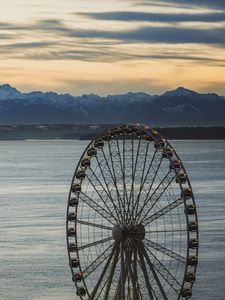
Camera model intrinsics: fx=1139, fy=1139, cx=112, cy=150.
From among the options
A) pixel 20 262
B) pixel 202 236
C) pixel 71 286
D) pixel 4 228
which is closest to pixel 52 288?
pixel 71 286

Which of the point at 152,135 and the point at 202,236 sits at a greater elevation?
the point at 152,135

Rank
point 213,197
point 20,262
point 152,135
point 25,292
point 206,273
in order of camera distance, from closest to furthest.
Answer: point 152,135 < point 25,292 < point 206,273 < point 20,262 < point 213,197

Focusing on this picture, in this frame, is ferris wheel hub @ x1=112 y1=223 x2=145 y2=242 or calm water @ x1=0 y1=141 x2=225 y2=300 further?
calm water @ x1=0 y1=141 x2=225 y2=300

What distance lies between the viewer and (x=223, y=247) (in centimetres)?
9294

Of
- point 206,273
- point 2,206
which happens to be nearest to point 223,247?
point 206,273

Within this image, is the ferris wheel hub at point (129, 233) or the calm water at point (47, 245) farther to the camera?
the calm water at point (47, 245)

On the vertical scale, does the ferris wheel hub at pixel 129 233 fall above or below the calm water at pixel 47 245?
above

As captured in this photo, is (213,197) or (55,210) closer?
(55,210)

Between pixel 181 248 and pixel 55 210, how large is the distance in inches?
1260

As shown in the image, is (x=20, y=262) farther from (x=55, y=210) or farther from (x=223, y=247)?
(x=55, y=210)

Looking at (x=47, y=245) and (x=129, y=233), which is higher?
(x=129, y=233)

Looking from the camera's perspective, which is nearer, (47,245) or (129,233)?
(129,233)

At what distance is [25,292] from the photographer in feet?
241

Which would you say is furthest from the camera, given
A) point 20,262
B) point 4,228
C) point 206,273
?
point 4,228
